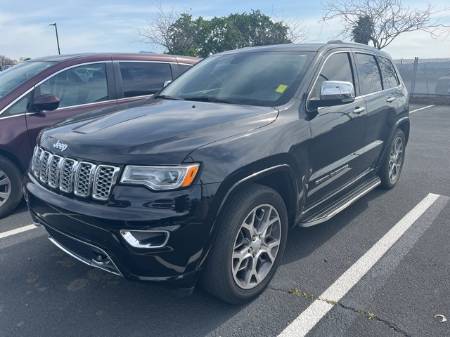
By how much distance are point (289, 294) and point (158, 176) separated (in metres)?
1.42

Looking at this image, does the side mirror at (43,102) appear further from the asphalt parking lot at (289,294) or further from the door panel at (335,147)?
the door panel at (335,147)

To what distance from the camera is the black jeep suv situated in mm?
2439

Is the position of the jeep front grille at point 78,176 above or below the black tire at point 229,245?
above

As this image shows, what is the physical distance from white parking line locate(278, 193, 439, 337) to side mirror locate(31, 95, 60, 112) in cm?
358

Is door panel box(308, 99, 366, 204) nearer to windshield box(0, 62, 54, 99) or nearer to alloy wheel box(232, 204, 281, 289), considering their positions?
alloy wheel box(232, 204, 281, 289)

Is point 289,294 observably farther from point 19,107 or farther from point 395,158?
point 19,107

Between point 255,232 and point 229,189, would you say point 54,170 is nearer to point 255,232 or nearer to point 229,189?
point 229,189

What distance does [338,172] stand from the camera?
153 inches

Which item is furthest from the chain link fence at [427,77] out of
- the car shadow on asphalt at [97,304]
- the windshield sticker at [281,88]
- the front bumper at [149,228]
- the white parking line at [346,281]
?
the front bumper at [149,228]

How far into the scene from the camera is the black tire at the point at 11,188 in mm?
4484

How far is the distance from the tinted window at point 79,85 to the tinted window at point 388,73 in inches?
141

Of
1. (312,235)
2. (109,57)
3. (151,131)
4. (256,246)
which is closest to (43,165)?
(151,131)

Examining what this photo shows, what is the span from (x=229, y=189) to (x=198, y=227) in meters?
0.32

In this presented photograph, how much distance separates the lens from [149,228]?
94.0 inches
